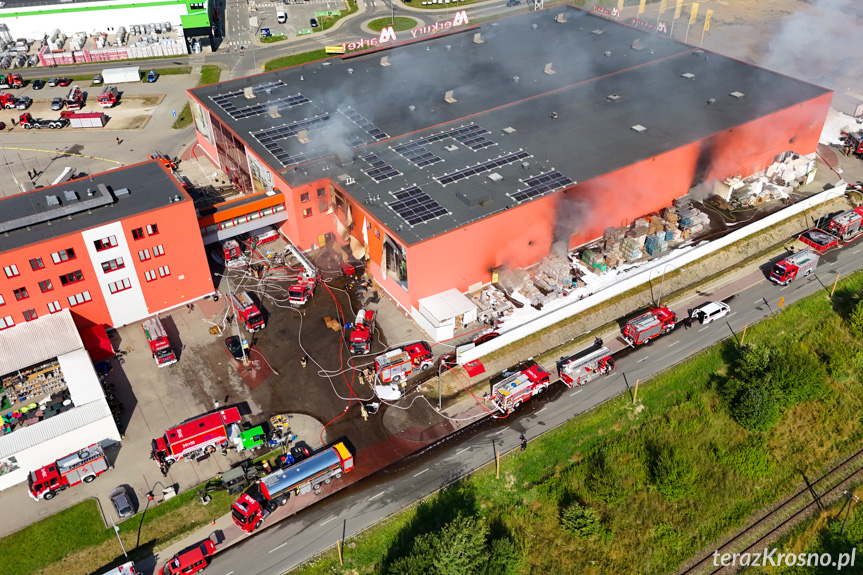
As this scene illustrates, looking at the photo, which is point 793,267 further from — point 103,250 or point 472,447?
point 103,250

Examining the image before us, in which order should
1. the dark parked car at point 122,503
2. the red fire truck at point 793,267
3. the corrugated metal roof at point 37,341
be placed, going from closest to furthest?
the dark parked car at point 122,503 < the corrugated metal roof at point 37,341 < the red fire truck at point 793,267

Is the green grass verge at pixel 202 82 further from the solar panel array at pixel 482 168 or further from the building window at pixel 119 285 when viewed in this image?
the solar panel array at pixel 482 168

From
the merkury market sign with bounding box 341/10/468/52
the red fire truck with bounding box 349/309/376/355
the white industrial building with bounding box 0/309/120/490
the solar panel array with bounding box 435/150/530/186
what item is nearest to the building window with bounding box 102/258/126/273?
the white industrial building with bounding box 0/309/120/490

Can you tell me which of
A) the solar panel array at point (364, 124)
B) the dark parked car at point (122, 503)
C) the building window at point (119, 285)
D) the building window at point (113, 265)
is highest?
the solar panel array at point (364, 124)

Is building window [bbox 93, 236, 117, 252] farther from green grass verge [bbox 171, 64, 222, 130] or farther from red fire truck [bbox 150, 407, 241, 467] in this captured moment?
green grass verge [bbox 171, 64, 222, 130]

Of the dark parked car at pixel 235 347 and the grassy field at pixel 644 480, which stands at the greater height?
the dark parked car at pixel 235 347

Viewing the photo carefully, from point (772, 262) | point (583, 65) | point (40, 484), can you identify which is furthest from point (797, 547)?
point (583, 65)

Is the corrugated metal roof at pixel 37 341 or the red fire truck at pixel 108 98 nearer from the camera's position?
the corrugated metal roof at pixel 37 341

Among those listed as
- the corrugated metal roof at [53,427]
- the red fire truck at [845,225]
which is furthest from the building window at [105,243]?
the red fire truck at [845,225]
